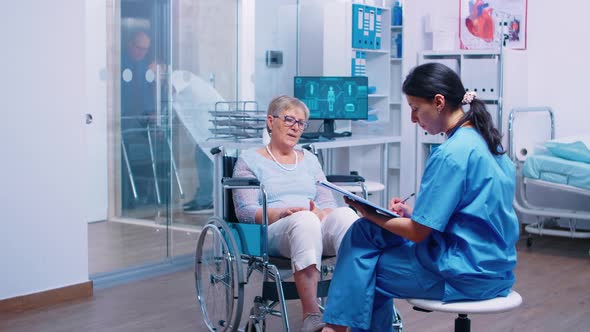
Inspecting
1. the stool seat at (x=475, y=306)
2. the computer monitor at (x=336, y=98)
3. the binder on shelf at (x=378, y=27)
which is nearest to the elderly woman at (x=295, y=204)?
the stool seat at (x=475, y=306)

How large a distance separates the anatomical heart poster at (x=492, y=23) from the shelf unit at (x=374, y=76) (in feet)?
1.66

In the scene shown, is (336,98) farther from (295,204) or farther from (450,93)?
(450,93)

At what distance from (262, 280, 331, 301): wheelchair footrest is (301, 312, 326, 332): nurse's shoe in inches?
4.3

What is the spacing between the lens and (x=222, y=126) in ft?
17.0

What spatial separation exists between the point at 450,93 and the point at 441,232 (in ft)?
1.36

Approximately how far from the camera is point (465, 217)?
93.4 inches

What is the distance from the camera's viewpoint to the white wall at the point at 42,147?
12.4 feet

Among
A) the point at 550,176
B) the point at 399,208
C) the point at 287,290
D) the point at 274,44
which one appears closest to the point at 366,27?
the point at 274,44

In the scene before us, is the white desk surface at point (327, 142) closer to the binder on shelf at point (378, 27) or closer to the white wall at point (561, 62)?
the binder on shelf at point (378, 27)

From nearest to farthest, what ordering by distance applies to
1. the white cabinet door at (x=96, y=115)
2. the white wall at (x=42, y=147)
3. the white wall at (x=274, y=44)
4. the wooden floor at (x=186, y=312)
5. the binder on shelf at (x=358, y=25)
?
the wooden floor at (x=186, y=312) < the white wall at (x=42, y=147) < the white cabinet door at (x=96, y=115) < the white wall at (x=274, y=44) < the binder on shelf at (x=358, y=25)

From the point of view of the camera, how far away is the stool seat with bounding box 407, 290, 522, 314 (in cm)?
233

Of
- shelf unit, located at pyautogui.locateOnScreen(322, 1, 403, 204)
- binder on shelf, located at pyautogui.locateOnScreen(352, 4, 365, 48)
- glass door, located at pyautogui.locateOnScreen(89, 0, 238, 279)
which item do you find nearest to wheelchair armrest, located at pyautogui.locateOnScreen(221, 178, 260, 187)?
glass door, located at pyautogui.locateOnScreen(89, 0, 238, 279)

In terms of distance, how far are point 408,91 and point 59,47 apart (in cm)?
213

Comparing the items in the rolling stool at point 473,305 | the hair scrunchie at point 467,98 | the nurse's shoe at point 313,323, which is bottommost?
the nurse's shoe at point 313,323
